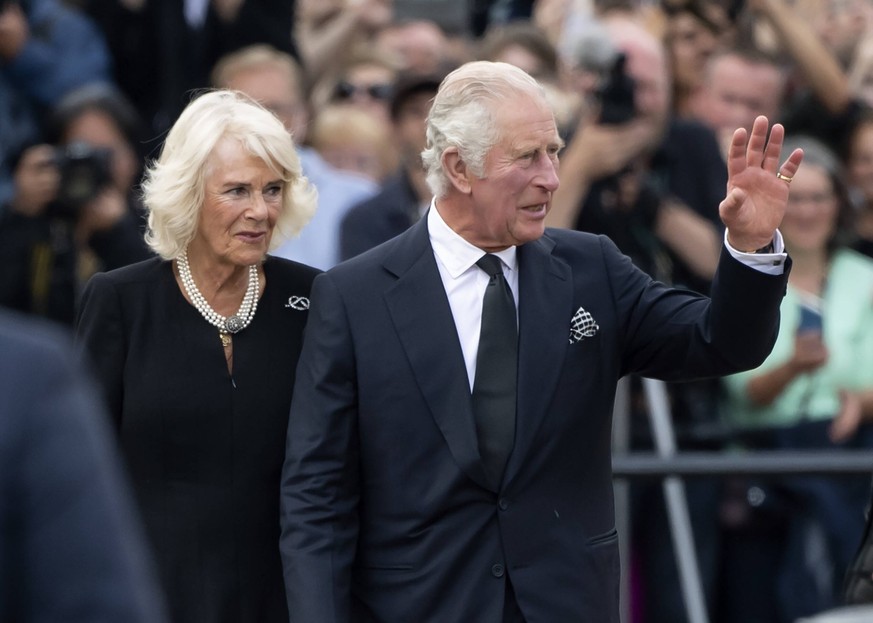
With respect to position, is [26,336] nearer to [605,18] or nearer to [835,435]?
[835,435]

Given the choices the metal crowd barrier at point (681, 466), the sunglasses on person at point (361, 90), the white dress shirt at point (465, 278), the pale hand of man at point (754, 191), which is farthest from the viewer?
the sunglasses on person at point (361, 90)

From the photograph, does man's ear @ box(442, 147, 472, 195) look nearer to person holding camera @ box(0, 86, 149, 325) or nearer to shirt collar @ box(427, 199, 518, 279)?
shirt collar @ box(427, 199, 518, 279)

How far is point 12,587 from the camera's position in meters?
1.76

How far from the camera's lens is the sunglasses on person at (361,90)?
7672mm

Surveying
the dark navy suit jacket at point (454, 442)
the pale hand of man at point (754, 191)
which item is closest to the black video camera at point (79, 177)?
the dark navy suit jacket at point (454, 442)

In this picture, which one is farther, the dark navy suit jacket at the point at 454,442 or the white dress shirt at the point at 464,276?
the white dress shirt at the point at 464,276

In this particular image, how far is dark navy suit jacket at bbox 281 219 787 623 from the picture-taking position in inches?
144

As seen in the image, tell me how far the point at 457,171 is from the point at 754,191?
67cm

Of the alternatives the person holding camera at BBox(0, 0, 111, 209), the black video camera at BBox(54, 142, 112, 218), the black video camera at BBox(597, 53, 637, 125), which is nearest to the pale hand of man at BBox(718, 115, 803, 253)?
the black video camera at BBox(597, 53, 637, 125)

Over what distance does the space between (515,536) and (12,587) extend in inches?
78.9

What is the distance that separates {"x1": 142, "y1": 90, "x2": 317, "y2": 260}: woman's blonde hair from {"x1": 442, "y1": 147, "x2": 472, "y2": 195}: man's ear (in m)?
0.40

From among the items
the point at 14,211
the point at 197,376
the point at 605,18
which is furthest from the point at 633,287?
the point at 605,18

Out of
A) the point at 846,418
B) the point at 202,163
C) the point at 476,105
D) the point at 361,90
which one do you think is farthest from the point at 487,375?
the point at 361,90

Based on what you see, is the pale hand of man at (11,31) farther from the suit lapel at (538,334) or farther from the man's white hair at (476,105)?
the suit lapel at (538,334)
